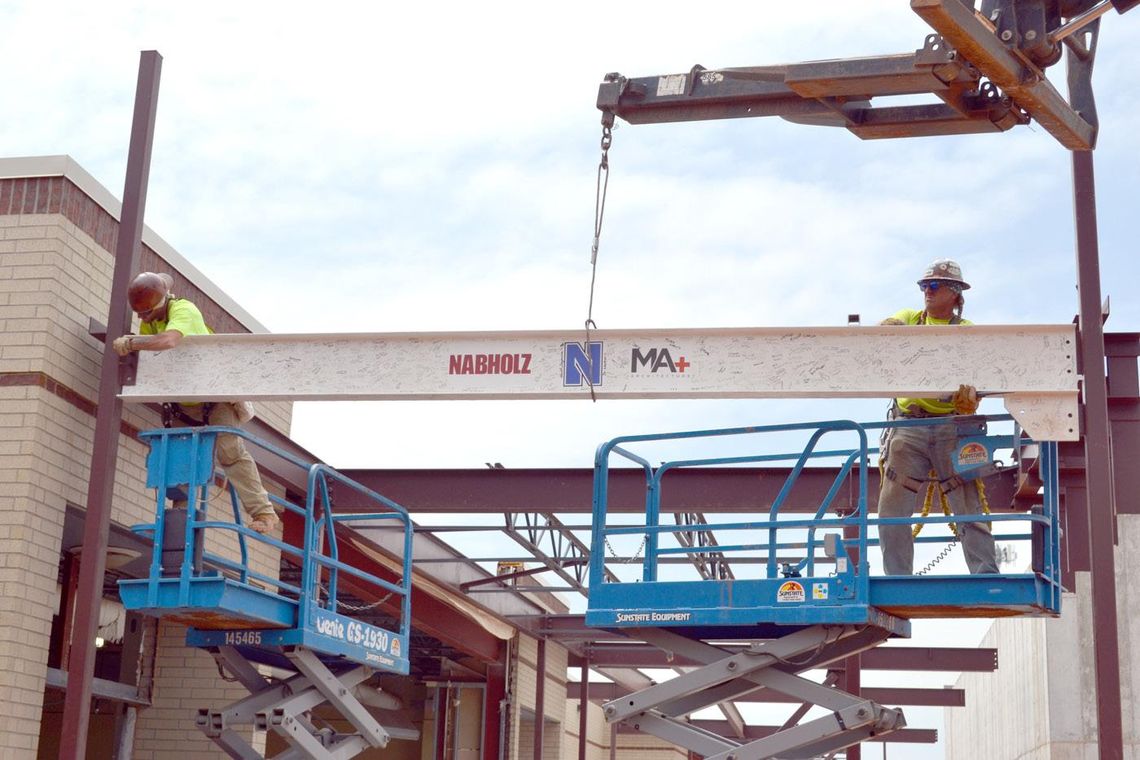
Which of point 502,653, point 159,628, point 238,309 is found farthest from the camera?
point 502,653

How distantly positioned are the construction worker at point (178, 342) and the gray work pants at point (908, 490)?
5006 mm

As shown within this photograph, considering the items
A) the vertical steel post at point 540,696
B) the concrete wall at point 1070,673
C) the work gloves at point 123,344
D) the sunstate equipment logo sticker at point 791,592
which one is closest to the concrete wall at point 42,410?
the work gloves at point 123,344

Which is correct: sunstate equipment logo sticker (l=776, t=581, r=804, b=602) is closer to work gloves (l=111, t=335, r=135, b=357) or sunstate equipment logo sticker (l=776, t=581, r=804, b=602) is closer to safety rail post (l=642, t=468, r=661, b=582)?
safety rail post (l=642, t=468, r=661, b=582)

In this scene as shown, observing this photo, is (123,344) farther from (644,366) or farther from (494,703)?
(494,703)

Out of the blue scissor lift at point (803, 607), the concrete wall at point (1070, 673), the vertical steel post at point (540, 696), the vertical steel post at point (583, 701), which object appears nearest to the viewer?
the blue scissor lift at point (803, 607)

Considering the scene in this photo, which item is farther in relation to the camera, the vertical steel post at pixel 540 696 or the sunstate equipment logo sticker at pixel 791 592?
the vertical steel post at pixel 540 696

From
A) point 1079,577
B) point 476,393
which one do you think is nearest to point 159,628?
point 476,393

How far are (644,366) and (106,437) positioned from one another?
4508 mm

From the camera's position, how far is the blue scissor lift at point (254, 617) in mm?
11062

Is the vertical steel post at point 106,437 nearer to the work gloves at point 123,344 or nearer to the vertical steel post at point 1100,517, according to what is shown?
the work gloves at point 123,344

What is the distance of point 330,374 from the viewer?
1230 cm

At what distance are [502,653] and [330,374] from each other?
1357 cm

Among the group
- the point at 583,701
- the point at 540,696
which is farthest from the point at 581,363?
the point at 583,701

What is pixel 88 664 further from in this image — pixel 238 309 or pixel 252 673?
pixel 238 309
